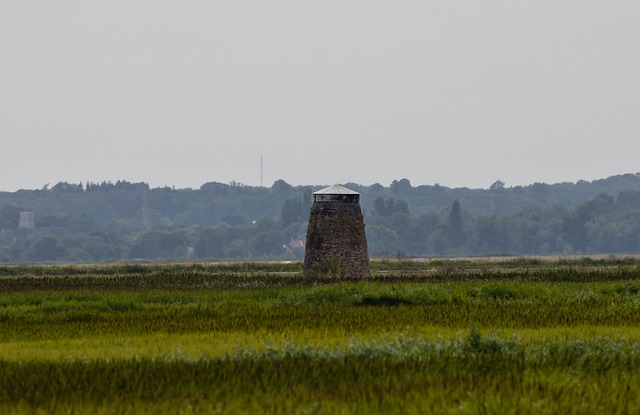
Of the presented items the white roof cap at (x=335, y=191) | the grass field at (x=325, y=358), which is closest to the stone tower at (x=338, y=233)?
the white roof cap at (x=335, y=191)

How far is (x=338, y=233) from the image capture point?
194ft

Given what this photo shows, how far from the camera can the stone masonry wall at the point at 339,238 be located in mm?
58906

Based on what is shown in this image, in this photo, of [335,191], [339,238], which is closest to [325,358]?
[339,238]

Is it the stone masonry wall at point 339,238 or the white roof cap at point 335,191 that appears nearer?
the stone masonry wall at point 339,238

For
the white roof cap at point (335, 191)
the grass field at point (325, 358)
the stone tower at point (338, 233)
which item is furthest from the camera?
the white roof cap at point (335, 191)

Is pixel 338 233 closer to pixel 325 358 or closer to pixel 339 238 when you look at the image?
pixel 339 238

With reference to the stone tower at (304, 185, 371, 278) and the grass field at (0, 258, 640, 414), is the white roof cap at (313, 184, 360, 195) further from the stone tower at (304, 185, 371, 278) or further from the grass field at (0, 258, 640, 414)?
the grass field at (0, 258, 640, 414)

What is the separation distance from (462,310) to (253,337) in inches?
338

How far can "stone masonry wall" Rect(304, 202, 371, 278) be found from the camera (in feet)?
193

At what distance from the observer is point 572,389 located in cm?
1669

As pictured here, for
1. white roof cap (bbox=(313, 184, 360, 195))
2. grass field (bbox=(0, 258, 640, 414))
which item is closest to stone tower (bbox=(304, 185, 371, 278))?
white roof cap (bbox=(313, 184, 360, 195))

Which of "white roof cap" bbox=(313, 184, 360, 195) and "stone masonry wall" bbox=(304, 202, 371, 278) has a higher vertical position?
"white roof cap" bbox=(313, 184, 360, 195)

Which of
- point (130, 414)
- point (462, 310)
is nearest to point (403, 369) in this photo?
point (130, 414)

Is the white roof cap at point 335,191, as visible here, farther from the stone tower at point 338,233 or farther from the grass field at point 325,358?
the grass field at point 325,358
